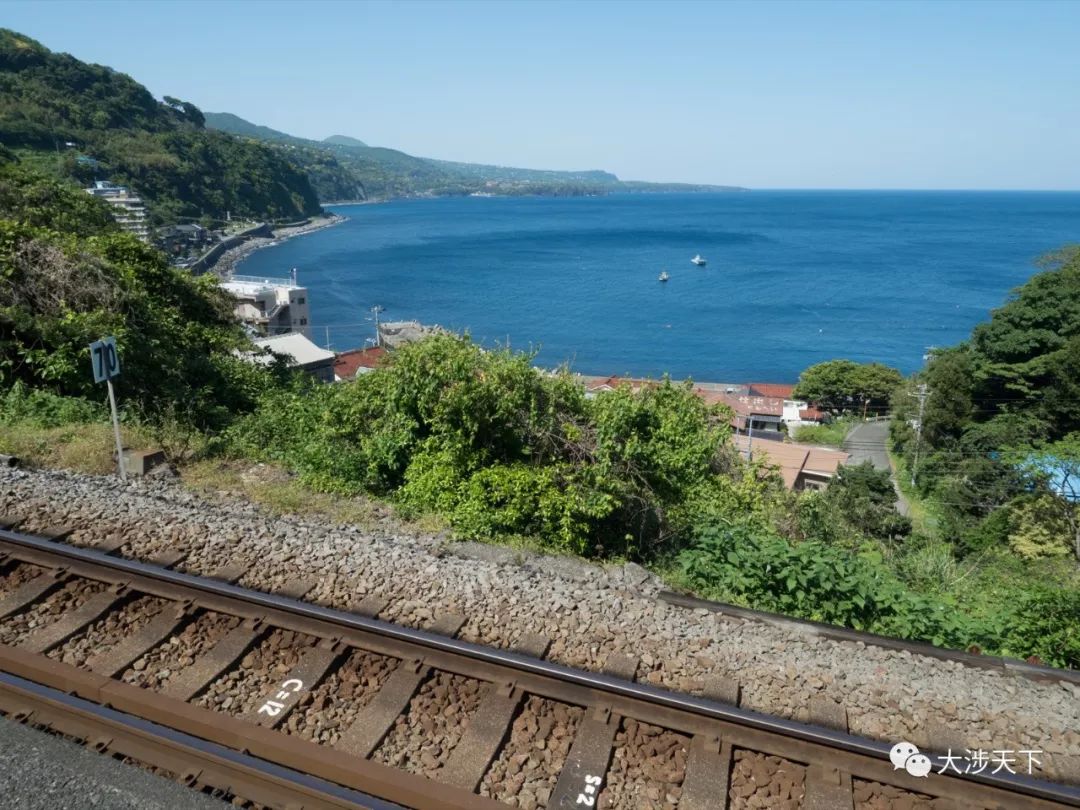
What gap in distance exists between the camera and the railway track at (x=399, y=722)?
3201mm

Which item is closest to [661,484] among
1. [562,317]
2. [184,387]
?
[184,387]

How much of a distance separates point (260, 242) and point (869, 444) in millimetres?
84970

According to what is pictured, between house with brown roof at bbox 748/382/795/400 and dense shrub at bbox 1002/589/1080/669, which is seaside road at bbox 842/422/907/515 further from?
dense shrub at bbox 1002/589/1080/669

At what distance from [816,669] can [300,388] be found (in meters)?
10.7

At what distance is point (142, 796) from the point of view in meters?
3.08

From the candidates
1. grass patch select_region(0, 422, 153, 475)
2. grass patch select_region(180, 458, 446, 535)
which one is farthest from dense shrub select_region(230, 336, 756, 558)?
grass patch select_region(0, 422, 153, 475)

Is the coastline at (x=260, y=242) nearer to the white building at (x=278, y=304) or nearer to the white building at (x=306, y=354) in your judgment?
the white building at (x=278, y=304)

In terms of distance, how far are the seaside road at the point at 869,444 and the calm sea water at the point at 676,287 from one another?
9.57m

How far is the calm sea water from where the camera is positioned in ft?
182

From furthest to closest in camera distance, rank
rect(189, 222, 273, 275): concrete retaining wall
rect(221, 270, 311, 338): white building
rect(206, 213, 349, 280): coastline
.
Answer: rect(206, 213, 349, 280): coastline
rect(189, 222, 273, 275): concrete retaining wall
rect(221, 270, 311, 338): white building

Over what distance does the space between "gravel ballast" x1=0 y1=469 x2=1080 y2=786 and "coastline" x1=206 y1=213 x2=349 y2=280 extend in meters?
51.5

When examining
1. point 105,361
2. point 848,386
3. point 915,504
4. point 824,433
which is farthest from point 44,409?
point 848,386

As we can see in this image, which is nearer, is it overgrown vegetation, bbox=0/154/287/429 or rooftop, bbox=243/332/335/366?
overgrown vegetation, bbox=0/154/287/429

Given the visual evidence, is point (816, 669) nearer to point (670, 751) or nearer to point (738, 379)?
point (670, 751)
